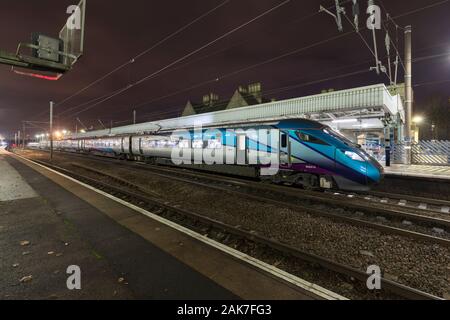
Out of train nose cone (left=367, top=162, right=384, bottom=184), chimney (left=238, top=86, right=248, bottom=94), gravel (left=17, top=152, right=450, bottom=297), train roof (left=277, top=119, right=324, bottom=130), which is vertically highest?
chimney (left=238, top=86, right=248, bottom=94)

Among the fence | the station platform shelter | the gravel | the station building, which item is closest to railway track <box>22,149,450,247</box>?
the gravel

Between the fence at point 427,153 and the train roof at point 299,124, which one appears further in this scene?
the fence at point 427,153

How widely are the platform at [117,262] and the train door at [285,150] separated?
6.07 meters

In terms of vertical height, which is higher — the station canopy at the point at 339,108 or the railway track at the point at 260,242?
the station canopy at the point at 339,108

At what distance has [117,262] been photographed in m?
4.31

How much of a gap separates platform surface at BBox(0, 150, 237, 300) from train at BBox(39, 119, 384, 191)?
6813 millimetres

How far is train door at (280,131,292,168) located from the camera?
10.2 m

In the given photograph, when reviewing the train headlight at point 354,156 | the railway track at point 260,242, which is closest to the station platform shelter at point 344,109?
the train headlight at point 354,156

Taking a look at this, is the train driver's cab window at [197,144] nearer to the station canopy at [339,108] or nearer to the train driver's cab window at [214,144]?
the train driver's cab window at [214,144]

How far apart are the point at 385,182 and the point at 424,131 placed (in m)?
→ 60.6

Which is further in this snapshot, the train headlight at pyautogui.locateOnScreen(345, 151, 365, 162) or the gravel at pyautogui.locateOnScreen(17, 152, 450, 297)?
the train headlight at pyautogui.locateOnScreen(345, 151, 365, 162)

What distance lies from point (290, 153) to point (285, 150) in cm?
27

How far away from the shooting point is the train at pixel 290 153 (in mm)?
8812

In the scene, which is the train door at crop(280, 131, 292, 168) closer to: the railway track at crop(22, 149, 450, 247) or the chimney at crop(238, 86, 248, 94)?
the railway track at crop(22, 149, 450, 247)
